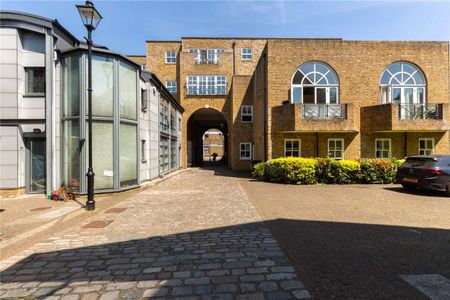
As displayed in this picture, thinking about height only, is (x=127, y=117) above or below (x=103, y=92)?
below

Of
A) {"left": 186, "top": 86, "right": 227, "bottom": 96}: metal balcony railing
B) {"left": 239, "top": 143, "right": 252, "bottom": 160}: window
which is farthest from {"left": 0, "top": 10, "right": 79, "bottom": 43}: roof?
{"left": 239, "top": 143, "right": 252, "bottom": 160}: window

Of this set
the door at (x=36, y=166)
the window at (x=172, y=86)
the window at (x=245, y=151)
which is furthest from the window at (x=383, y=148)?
the window at (x=172, y=86)

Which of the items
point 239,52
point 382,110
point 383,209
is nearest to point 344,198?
point 383,209

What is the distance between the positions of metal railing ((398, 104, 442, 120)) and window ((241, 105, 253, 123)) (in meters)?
12.0

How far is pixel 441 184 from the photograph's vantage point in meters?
9.47

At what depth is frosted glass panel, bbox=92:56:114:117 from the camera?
9672 mm

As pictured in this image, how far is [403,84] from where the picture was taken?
1648 centimetres

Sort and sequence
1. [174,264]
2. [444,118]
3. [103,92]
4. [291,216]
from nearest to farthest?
[174,264] → [291,216] → [103,92] → [444,118]

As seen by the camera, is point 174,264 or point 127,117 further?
point 127,117

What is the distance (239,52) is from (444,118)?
64.5 ft

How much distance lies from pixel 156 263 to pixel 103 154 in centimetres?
694

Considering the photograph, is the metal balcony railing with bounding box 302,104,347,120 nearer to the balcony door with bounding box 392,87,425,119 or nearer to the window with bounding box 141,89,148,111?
the balcony door with bounding box 392,87,425,119

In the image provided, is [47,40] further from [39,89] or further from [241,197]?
[241,197]

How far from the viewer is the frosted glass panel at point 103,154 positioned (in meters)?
9.59
